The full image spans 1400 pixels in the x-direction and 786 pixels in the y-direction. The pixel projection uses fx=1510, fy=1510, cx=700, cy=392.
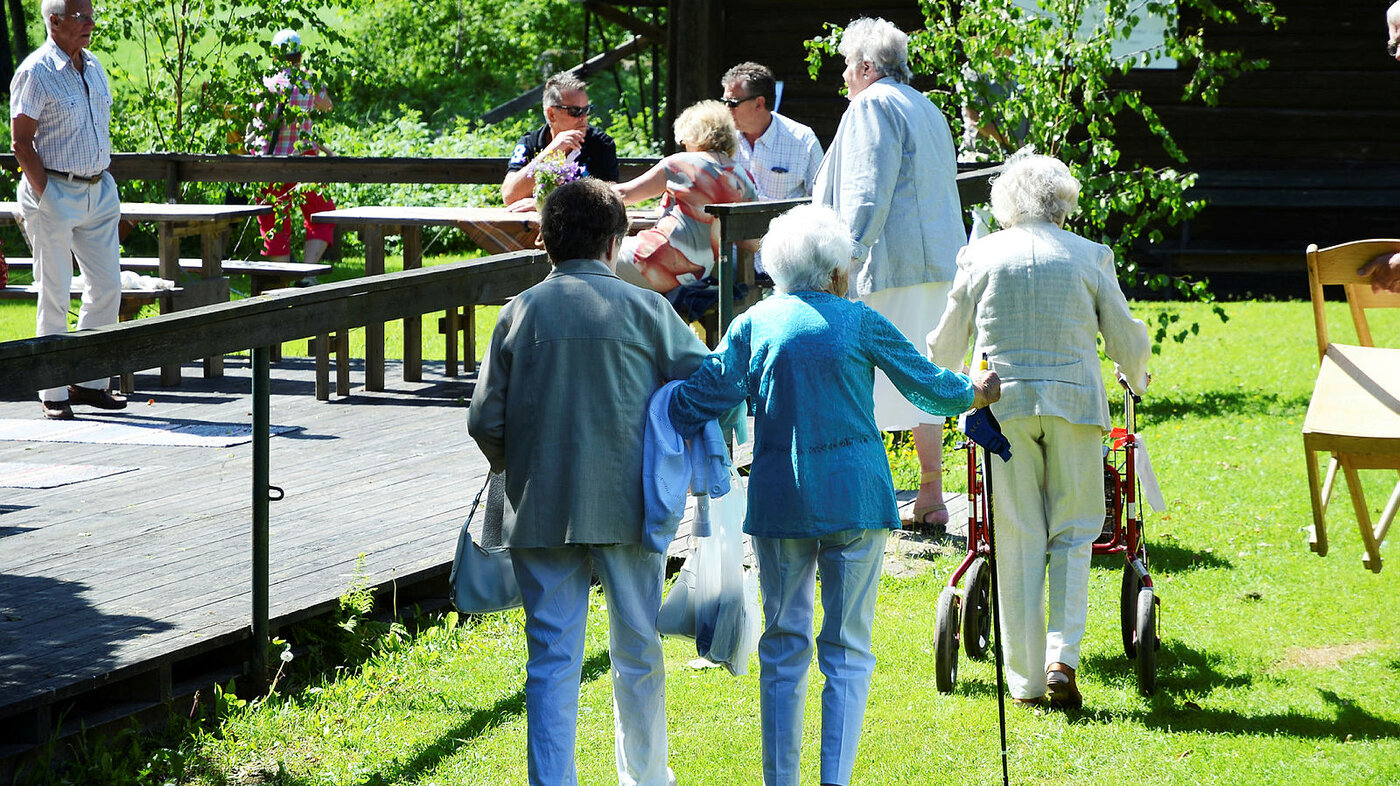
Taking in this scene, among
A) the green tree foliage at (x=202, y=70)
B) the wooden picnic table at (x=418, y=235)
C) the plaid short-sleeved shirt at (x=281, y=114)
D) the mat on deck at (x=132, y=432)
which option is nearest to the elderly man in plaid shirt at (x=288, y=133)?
the plaid short-sleeved shirt at (x=281, y=114)

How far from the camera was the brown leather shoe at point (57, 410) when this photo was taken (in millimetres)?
7664

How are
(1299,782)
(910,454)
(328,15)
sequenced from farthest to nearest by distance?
(328,15)
(910,454)
(1299,782)

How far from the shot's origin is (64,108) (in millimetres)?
7223

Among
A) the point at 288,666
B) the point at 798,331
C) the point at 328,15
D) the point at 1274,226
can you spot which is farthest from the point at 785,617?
the point at 328,15

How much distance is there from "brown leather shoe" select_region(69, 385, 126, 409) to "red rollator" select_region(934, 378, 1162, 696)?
16.3 ft

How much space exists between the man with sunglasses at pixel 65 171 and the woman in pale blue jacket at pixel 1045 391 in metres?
4.81

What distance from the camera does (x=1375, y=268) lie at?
4793 millimetres

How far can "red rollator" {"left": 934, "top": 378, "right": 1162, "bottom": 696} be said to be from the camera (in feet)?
14.8

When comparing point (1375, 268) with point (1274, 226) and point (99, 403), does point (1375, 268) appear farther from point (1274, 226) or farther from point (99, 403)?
point (1274, 226)

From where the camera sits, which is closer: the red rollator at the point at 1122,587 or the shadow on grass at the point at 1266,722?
the shadow on grass at the point at 1266,722

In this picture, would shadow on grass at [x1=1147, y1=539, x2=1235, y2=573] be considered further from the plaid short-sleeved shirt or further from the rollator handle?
the plaid short-sleeved shirt

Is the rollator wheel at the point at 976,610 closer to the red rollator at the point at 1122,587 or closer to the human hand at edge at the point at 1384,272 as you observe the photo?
the red rollator at the point at 1122,587

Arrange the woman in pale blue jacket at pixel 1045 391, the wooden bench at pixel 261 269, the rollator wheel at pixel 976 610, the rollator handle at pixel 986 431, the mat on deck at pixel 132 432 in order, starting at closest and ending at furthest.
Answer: the rollator handle at pixel 986 431 < the woman in pale blue jacket at pixel 1045 391 < the rollator wheel at pixel 976 610 < the mat on deck at pixel 132 432 < the wooden bench at pixel 261 269

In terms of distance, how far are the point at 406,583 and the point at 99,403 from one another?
3679mm
